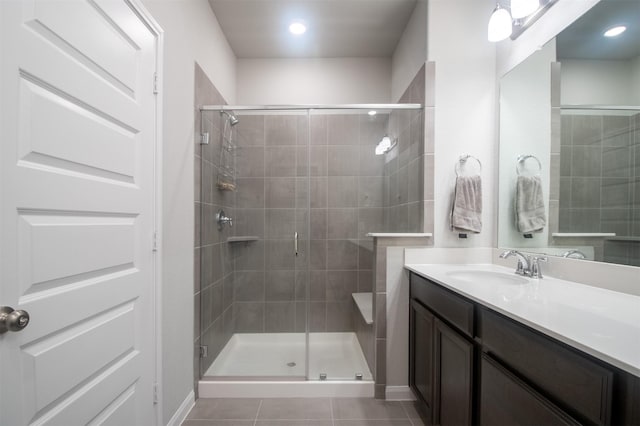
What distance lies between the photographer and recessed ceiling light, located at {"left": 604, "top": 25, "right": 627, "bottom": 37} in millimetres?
1082

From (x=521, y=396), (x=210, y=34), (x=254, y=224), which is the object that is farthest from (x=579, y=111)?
(x=210, y=34)

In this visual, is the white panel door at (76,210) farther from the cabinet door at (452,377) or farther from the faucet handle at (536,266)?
the faucet handle at (536,266)

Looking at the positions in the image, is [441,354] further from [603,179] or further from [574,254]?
[603,179]

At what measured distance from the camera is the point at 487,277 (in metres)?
1.53

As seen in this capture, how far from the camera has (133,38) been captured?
3.74ft

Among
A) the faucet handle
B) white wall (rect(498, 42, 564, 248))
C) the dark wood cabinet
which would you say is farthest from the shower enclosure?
the faucet handle

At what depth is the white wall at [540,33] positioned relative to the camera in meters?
1.28

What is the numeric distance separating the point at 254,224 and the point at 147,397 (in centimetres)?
122

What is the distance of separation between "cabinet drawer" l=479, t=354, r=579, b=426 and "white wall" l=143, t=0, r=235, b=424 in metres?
1.55

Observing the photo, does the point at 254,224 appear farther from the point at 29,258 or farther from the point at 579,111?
the point at 579,111

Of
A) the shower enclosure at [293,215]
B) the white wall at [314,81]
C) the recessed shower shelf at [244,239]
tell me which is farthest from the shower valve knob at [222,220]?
the white wall at [314,81]

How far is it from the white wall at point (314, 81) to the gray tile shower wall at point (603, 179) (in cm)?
186

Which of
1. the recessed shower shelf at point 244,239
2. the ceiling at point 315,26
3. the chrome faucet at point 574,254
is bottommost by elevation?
the recessed shower shelf at point 244,239

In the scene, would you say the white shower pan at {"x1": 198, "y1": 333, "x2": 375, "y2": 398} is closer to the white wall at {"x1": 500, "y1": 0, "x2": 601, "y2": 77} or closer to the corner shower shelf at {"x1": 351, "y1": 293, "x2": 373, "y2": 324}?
the corner shower shelf at {"x1": 351, "y1": 293, "x2": 373, "y2": 324}
